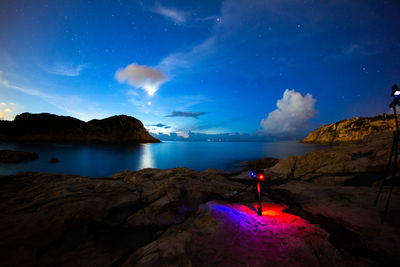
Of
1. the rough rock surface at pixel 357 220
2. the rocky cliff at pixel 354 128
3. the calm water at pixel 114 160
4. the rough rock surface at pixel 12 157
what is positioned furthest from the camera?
the rocky cliff at pixel 354 128

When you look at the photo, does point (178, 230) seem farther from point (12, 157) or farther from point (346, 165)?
point (12, 157)

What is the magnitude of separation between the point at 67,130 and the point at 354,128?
652 feet

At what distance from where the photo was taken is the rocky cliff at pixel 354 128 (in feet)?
302

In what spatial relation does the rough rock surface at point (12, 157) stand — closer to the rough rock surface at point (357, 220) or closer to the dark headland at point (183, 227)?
the dark headland at point (183, 227)

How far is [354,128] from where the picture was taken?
10150 cm

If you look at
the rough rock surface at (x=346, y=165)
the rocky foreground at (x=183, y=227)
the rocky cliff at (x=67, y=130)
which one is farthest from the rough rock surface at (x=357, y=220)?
the rocky cliff at (x=67, y=130)

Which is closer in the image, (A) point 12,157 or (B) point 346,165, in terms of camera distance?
(B) point 346,165

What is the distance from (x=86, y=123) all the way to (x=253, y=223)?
124003mm

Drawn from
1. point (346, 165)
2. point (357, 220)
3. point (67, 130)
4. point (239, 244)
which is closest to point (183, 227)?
point (239, 244)

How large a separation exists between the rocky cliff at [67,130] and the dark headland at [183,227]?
10414cm

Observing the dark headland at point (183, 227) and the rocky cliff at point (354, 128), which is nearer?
the dark headland at point (183, 227)

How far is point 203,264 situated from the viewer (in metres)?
2.76

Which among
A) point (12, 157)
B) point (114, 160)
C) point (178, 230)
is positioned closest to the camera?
point (178, 230)

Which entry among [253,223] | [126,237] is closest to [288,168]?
[253,223]
